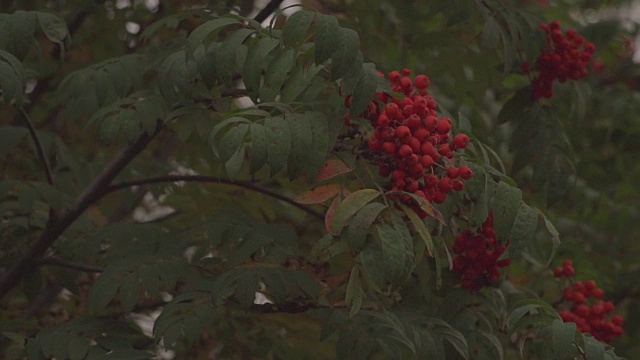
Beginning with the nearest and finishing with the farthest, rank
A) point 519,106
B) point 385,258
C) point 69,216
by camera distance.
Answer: point 385,258 → point 69,216 → point 519,106

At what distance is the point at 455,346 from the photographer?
2316 millimetres

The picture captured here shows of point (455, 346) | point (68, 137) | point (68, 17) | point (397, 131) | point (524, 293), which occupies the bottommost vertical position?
point (68, 137)

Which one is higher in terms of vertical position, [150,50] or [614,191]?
A: [150,50]

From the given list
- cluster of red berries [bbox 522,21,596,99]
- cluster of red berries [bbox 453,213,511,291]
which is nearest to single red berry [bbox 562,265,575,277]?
cluster of red berries [bbox 453,213,511,291]

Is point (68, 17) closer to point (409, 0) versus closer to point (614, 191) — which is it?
point (409, 0)

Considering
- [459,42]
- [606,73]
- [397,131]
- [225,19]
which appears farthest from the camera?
[606,73]

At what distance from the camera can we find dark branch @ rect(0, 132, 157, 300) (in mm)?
2582

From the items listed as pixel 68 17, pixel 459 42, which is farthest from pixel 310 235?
pixel 68 17

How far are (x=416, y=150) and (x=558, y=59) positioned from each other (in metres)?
1.08

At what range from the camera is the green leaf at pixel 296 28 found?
77.8 inches

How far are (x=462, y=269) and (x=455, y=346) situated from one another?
23cm

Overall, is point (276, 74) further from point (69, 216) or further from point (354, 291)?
point (69, 216)

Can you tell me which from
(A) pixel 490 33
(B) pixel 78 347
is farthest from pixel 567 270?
(B) pixel 78 347

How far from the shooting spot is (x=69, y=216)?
258 centimetres
